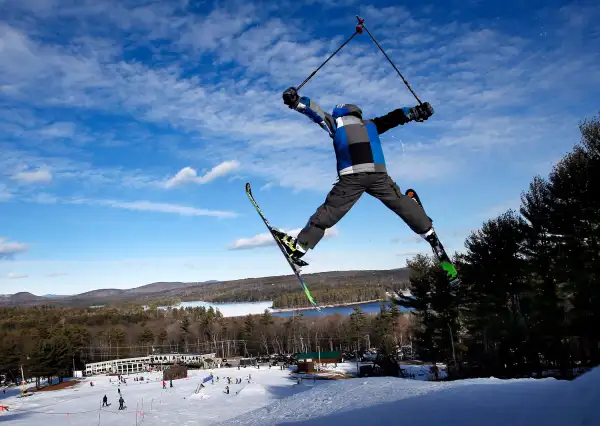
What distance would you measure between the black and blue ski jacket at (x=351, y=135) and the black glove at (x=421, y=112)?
68 millimetres

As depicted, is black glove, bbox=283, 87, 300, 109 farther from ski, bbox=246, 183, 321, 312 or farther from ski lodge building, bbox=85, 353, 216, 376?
ski lodge building, bbox=85, 353, 216, 376

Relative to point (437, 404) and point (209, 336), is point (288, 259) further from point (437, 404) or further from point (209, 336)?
point (209, 336)

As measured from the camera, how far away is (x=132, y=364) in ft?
296

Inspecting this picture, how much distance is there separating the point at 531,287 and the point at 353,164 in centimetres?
3032

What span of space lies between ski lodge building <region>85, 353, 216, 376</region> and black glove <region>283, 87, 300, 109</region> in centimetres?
8637

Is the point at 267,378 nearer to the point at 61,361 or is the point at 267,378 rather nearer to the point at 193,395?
the point at 193,395

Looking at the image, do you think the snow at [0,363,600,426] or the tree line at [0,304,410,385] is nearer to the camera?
the snow at [0,363,600,426]

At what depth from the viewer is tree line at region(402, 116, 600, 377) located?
23781 mm

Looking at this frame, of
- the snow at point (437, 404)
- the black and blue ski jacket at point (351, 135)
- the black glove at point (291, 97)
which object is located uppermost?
the black glove at point (291, 97)

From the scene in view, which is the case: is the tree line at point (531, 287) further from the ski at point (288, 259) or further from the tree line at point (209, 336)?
the tree line at point (209, 336)

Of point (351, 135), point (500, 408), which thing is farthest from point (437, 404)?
point (351, 135)

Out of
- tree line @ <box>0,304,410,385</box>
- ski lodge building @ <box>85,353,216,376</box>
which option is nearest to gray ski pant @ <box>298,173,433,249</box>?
tree line @ <box>0,304,410,385</box>

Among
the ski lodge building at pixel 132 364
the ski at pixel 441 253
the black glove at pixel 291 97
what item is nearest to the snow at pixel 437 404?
the ski at pixel 441 253

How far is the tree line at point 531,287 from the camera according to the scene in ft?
78.0
